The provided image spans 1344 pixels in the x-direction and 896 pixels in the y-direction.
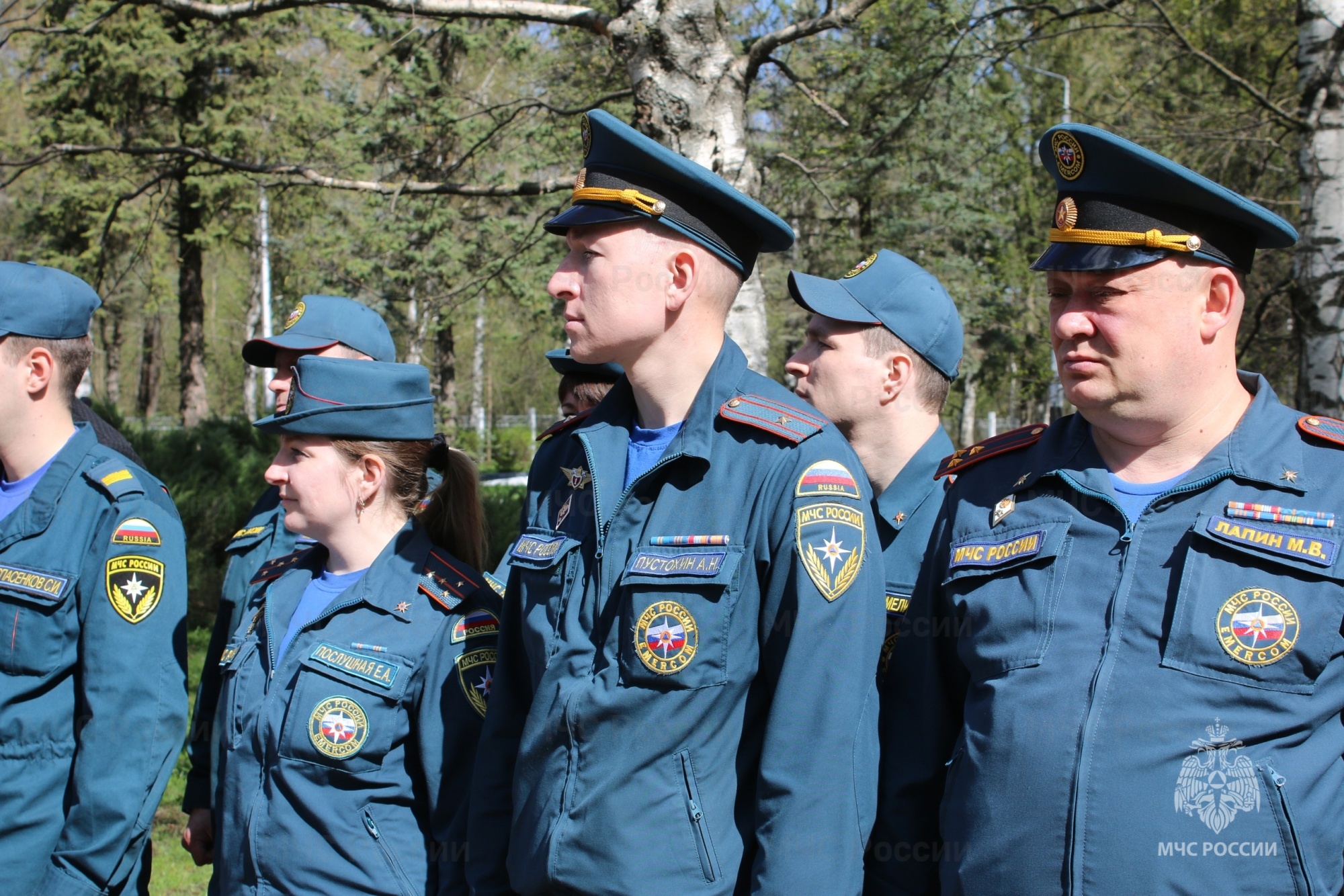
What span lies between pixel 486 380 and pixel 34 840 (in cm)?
4258

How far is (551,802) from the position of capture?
6.73 feet

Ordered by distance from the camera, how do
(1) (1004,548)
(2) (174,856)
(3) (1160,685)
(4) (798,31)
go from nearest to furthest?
(3) (1160,685), (1) (1004,548), (2) (174,856), (4) (798,31)

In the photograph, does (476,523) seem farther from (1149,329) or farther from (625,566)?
(1149,329)

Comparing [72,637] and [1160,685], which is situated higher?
[1160,685]

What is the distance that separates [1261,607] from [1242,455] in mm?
296

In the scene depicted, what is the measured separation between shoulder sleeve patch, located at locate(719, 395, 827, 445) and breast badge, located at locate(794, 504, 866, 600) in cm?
17

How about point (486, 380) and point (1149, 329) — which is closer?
point (1149, 329)

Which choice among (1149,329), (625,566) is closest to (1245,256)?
(1149,329)

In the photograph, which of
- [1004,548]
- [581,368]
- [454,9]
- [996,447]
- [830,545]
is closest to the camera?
[830,545]

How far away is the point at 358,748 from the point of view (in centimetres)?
253

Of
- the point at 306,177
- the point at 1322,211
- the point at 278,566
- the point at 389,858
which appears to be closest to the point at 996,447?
the point at 389,858

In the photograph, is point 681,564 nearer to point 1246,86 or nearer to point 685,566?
point 685,566

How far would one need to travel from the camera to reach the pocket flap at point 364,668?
2.57 m

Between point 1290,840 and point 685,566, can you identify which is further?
point 685,566
